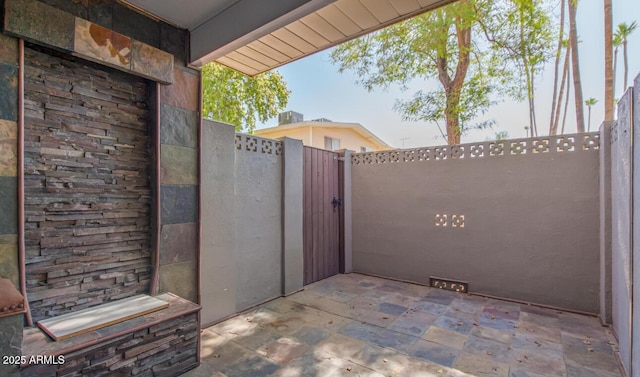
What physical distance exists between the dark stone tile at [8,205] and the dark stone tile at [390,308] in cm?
332

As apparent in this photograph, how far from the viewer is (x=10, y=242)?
1688 millimetres

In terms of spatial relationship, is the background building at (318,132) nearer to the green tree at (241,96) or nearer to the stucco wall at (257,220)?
the green tree at (241,96)

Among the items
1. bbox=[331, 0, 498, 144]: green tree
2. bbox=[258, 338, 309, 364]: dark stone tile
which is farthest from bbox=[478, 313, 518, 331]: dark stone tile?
bbox=[331, 0, 498, 144]: green tree

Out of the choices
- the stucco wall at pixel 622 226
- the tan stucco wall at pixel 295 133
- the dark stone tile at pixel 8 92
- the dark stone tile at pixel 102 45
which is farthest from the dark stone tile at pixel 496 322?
the tan stucco wall at pixel 295 133

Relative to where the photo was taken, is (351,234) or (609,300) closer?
(609,300)

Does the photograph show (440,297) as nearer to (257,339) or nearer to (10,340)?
(257,339)

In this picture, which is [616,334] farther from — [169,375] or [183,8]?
[183,8]

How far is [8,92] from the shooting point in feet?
5.57

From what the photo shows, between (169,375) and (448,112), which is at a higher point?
(448,112)

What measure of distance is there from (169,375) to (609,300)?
167 inches

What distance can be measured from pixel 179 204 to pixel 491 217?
380cm

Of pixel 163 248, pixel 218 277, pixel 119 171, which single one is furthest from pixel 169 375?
pixel 119 171

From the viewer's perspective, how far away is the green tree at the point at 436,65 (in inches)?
274

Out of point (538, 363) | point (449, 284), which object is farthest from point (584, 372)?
point (449, 284)
